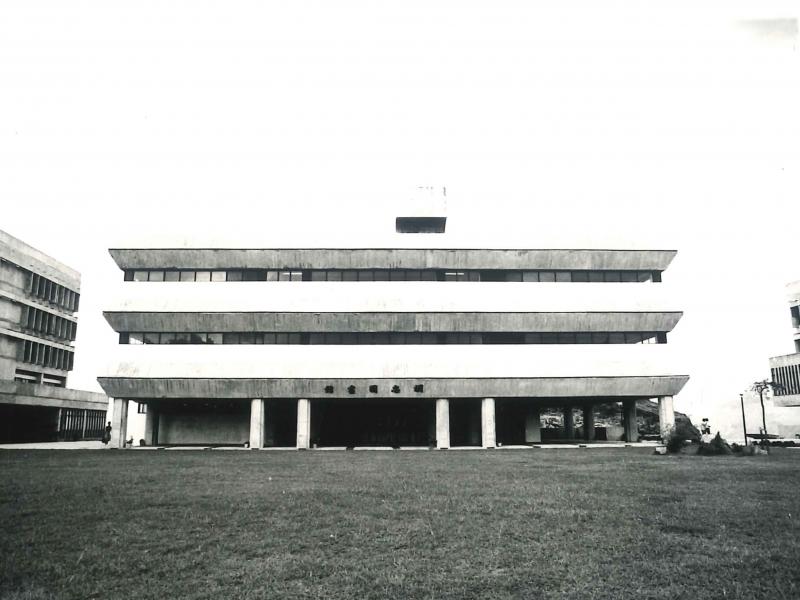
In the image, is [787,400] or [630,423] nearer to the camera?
[630,423]

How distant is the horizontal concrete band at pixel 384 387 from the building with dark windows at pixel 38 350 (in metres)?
20.7

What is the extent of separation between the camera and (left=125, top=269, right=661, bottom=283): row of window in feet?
139

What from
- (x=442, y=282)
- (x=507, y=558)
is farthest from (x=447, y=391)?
(x=507, y=558)

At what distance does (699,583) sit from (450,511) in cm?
574

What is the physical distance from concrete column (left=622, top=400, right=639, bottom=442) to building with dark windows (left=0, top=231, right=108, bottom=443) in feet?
167

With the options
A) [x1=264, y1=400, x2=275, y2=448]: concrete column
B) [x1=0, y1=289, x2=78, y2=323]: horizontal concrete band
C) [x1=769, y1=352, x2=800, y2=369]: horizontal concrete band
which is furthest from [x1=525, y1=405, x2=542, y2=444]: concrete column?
[x1=0, y1=289, x2=78, y2=323]: horizontal concrete band

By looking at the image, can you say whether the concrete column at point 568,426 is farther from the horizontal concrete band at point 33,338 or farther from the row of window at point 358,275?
the horizontal concrete band at point 33,338

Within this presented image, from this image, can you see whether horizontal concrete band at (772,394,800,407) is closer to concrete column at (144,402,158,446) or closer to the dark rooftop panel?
the dark rooftop panel

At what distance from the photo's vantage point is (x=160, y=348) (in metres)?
41.8

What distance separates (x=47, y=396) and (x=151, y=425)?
20.6 m

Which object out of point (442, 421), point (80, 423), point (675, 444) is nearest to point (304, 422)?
point (442, 421)

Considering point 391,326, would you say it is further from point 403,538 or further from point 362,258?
point 403,538

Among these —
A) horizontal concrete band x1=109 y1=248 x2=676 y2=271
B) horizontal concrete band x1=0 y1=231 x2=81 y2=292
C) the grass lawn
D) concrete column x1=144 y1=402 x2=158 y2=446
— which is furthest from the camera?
horizontal concrete band x1=0 y1=231 x2=81 y2=292

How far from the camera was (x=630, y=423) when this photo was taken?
50.2 m
